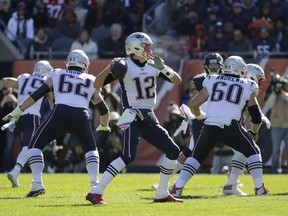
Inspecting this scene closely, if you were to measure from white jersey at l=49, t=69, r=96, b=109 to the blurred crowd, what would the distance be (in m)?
8.82

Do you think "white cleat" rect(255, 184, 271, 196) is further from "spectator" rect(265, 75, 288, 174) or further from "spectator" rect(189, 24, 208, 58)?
"spectator" rect(189, 24, 208, 58)

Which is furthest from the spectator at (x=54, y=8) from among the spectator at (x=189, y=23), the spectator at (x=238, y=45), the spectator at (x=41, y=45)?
the spectator at (x=238, y=45)

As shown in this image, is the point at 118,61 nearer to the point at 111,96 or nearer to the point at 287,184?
the point at 287,184

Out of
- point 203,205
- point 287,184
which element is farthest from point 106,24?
point 203,205

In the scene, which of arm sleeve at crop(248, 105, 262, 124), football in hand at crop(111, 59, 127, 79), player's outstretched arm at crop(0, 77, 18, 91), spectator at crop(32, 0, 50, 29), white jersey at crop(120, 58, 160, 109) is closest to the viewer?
football in hand at crop(111, 59, 127, 79)

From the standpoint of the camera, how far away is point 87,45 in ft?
71.4

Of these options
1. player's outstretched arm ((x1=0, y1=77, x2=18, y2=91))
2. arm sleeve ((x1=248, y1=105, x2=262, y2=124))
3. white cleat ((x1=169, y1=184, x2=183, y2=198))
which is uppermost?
arm sleeve ((x1=248, y1=105, x2=262, y2=124))

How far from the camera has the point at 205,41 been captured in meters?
21.5

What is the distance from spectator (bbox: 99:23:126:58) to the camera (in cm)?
2170

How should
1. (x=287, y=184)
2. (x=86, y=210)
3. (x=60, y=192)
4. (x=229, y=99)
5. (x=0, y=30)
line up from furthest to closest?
(x=0, y=30) → (x=287, y=184) → (x=60, y=192) → (x=229, y=99) → (x=86, y=210)

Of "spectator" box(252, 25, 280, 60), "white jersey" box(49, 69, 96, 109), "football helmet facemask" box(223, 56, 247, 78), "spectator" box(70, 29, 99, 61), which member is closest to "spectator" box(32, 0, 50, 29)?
"spectator" box(70, 29, 99, 61)

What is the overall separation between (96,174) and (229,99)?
6.40 ft

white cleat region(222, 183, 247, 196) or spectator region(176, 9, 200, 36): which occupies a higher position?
spectator region(176, 9, 200, 36)

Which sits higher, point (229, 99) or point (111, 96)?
point (229, 99)
